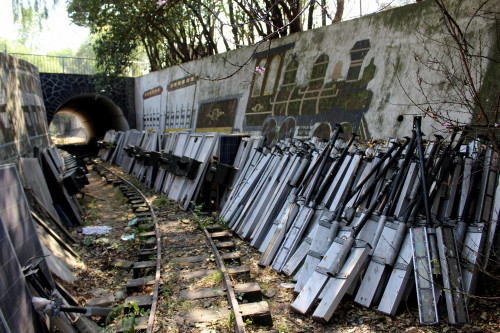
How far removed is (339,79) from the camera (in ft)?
30.9

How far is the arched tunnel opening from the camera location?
23.1m

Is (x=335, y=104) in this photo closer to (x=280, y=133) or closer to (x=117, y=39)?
(x=280, y=133)

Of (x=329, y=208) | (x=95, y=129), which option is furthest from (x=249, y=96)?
(x=95, y=129)

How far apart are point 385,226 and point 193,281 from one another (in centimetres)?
263

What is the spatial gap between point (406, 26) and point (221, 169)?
5.00 m

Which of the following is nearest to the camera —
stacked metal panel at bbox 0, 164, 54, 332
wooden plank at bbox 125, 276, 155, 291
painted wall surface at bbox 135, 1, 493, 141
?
stacked metal panel at bbox 0, 164, 54, 332

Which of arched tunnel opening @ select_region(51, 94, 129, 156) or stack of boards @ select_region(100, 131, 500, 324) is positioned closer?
stack of boards @ select_region(100, 131, 500, 324)

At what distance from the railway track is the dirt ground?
1.6 inches

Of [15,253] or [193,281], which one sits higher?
[15,253]

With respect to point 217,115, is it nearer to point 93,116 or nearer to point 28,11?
point 28,11

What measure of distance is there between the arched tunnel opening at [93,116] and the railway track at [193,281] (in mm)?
17248

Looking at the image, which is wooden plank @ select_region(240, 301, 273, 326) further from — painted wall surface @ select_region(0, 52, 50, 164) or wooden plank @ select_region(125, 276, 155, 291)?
painted wall surface @ select_region(0, 52, 50, 164)

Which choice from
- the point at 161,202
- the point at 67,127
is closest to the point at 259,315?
the point at 161,202

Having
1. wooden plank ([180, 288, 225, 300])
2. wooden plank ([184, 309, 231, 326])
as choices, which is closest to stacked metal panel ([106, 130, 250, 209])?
wooden plank ([180, 288, 225, 300])
